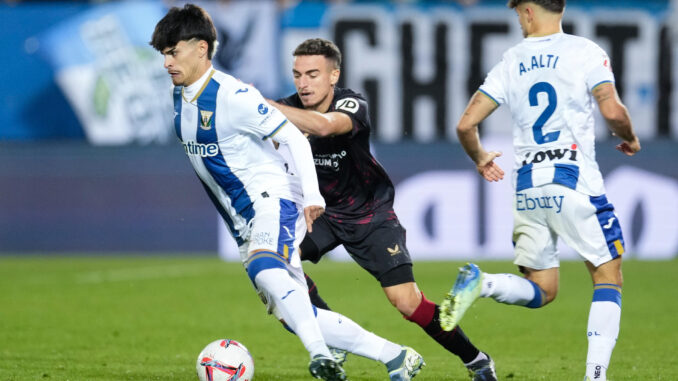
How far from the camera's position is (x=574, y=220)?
18.6 ft

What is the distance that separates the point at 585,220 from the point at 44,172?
1268cm

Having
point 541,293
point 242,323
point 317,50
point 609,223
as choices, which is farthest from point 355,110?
point 242,323

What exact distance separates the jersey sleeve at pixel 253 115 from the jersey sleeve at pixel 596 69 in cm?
171

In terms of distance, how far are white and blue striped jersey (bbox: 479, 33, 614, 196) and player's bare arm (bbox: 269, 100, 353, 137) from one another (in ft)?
3.52

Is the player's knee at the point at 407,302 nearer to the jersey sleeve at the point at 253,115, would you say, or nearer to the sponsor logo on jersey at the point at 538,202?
the sponsor logo on jersey at the point at 538,202

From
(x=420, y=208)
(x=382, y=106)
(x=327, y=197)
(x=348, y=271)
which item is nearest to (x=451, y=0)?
(x=382, y=106)

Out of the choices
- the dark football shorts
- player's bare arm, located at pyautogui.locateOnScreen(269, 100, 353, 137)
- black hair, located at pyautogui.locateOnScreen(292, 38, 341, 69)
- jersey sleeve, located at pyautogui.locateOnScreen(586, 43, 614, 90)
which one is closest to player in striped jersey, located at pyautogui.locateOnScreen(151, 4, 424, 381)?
player's bare arm, located at pyautogui.locateOnScreen(269, 100, 353, 137)

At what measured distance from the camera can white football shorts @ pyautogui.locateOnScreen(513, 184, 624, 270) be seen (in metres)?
5.66

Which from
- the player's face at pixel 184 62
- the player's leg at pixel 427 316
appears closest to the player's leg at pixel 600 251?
the player's leg at pixel 427 316

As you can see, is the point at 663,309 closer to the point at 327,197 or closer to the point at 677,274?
the point at 677,274

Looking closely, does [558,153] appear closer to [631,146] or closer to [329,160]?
[631,146]

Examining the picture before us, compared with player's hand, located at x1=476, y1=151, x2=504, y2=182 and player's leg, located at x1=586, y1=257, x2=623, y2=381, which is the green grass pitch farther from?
player's hand, located at x1=476, y1=151, x2=504, y2=182

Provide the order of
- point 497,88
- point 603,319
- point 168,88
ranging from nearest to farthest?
point 603,319 < point 497,88 < point 168,88

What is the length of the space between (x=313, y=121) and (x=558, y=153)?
1.43m
